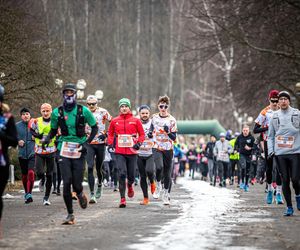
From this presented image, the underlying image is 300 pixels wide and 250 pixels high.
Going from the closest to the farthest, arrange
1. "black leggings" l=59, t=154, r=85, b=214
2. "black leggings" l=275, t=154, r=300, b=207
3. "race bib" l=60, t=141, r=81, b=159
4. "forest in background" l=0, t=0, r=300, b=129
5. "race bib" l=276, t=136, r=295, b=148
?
1. "black leggings" l=59, t=154, r=85, b=214
2. "race bib" l=60, t=141, r=81, b=159
3. "black leggings" l=275, t=154, r=300, b=207
4. "race bib" l=276, t=136, r=295, b=148
5. "forest in background" l=0, t=0, r=300, b=129

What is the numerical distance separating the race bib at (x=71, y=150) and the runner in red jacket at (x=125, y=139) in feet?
10.7

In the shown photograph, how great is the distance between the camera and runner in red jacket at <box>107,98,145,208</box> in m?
17.3

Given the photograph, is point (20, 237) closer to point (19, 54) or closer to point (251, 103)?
point (19, 54)

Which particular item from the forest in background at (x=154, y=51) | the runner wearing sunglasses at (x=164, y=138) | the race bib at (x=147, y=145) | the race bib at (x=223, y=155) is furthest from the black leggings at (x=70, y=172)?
the race bib at (x=223, y=155)

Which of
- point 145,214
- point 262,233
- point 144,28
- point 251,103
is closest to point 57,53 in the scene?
point 251,103

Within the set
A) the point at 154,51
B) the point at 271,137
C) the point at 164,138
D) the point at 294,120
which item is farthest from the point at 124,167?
the point at 154,51

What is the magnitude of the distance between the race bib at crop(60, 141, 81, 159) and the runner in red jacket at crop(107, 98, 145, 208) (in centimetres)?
327

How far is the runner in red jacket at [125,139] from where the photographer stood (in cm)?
1727

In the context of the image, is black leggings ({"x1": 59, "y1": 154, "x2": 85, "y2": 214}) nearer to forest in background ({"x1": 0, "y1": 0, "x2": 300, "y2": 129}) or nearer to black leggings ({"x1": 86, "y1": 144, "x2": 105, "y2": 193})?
black leggings ({"x1": 86, "y1": 144, "x2": 105, "y2": 193})

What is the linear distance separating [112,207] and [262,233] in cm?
531

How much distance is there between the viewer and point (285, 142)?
15492 millimetres

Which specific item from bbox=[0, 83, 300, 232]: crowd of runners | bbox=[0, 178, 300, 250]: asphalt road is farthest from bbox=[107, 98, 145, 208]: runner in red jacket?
bbox=[0, 178, 300, 250]: asphalt road

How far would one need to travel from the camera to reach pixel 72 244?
10.8 m

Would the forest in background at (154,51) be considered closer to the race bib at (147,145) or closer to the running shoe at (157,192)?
the running shoe at (157,192)
